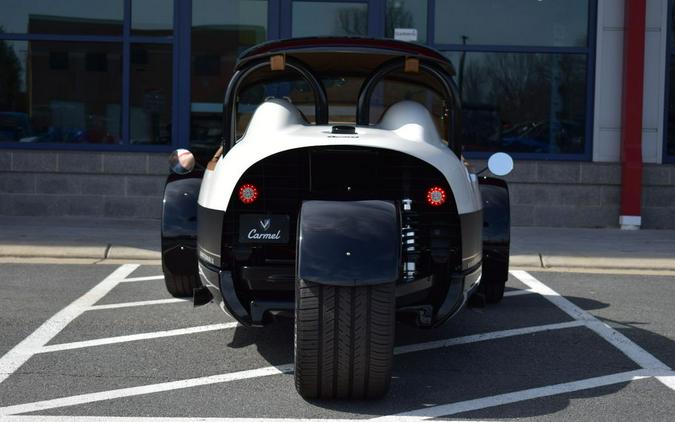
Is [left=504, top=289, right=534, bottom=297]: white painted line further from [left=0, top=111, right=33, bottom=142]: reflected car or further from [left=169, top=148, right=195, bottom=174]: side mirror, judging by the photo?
[left=0, top=111, right=33, bottom=142]: reflected car

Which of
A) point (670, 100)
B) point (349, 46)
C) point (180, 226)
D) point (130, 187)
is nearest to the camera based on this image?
point (349, 46)

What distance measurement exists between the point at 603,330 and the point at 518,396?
1.99 m

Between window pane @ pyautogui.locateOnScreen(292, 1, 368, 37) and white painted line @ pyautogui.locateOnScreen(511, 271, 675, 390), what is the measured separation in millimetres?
5513

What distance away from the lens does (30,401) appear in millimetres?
4832

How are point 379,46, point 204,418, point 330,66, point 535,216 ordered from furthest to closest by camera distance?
point 535,216, point 330,66, point 379,46, point 204,418

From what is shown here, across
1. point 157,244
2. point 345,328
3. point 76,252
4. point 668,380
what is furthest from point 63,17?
point 668,380

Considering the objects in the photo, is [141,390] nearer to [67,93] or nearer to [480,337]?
[480,337]

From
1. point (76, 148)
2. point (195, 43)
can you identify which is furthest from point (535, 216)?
point (76, 148)

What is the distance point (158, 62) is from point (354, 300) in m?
9.74

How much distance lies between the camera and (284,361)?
5777 millimetres

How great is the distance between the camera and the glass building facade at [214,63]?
1370 cm

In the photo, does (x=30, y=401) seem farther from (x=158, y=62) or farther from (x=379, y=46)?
(x=158, y=62)

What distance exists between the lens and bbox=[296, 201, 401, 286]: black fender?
15.2 feet

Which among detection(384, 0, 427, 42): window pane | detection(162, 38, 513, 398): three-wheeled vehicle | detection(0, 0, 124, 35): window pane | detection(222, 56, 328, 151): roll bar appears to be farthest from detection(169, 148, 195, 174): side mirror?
detection(0, 0, 124, 35): window pane
